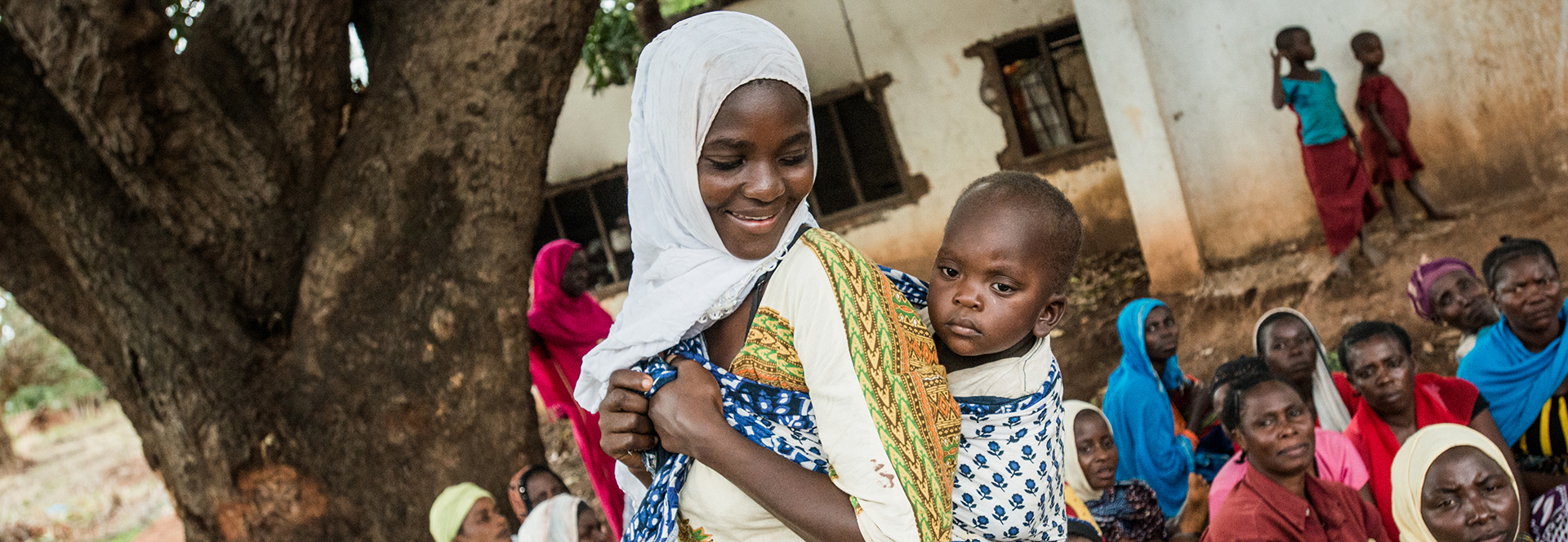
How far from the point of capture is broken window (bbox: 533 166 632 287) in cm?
1086

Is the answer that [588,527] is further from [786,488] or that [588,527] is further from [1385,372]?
[1385,372]

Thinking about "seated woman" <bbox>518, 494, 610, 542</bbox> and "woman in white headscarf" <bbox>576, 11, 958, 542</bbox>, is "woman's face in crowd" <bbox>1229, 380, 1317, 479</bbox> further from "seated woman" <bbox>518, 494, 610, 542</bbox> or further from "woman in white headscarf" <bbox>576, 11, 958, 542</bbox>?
"seated woman" <bbox>518, 494, 610, 542</bbox>

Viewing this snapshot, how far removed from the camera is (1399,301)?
6.58m

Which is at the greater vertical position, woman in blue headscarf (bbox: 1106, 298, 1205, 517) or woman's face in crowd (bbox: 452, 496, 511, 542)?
woman's face in crowd (bbox: 452, 496, 511, 542)

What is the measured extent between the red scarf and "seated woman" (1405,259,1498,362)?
517mm

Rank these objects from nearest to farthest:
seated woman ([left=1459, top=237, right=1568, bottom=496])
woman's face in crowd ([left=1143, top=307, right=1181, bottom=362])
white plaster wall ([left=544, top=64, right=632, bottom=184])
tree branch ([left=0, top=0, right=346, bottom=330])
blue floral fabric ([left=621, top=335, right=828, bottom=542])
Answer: blue floral fabric ([left=621, top=335, right=828, bottom=542])
tree branch ([left=0, top=0, right=346, bottom=330])
seated woman ([left=1459, top=237, right=1568, bottom=496])
woman's face in crowd ([left=1143, top=307, right=1181, bottom=362])
white plaster wall ([left=544, top=64, right=632, bottom=184])

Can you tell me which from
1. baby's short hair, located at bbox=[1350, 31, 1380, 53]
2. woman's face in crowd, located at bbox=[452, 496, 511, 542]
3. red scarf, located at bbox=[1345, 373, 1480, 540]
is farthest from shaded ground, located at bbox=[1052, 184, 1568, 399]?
woman's face in crowd, located at bbox=[452, 496, 511, 542]

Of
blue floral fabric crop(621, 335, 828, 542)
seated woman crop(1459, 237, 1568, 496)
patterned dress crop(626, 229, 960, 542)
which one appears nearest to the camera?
patterned dress crop(626, 229, 960, 542)

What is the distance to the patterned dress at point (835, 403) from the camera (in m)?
1.36

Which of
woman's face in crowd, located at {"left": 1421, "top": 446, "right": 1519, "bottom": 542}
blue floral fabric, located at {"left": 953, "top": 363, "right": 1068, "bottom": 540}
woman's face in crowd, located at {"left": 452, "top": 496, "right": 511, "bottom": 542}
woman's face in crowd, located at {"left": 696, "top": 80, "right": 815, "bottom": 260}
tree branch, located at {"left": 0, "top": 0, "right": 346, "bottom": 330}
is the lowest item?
woman's face in crowd, located at {"left": 1421, "top": 446, "right": 1519, "bottom": 542}

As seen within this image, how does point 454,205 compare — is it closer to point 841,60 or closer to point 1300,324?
point 1300,324

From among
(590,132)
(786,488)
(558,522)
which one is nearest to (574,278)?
(558,522)

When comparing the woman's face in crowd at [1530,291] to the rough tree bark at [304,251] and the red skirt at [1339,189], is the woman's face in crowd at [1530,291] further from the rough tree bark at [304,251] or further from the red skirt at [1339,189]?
the rough tree bark at [304,251]

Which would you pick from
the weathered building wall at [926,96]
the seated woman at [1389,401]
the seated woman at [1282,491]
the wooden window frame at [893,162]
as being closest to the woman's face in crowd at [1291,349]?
the seated woman at [1389,401]
